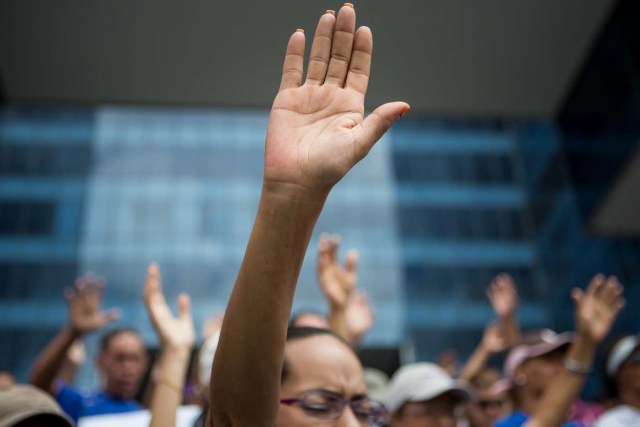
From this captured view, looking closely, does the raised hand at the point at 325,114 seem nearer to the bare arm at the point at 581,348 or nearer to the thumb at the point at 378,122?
the thumb at the point at 378,122

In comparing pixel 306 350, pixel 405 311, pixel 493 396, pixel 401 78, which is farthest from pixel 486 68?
pixel 405 311

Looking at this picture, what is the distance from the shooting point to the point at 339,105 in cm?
140

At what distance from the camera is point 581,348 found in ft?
8.30

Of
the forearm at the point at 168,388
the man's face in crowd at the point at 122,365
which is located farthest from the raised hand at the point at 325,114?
the man's face in crowd at the point at 122,365

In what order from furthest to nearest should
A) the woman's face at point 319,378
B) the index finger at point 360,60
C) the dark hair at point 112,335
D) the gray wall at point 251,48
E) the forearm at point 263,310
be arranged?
1. the dark hair at point 112,335
2. the gray wall at point 251,48
3. the woman's face at point 319,378
4. the index finger at point 360,60
5. the forearm at point 263,310

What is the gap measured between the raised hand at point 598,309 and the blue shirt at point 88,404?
2.06m

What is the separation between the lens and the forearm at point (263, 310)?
4.00 feet

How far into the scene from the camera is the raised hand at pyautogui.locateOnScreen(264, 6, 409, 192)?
127 centimetres

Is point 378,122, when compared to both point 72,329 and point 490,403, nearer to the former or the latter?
point 72,329

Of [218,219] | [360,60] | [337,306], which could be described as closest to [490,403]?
[337,306]

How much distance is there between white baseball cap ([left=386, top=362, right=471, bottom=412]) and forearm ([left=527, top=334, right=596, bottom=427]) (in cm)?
60

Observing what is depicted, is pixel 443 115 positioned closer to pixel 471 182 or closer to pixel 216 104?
pixel 216 104

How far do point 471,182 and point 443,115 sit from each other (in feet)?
106

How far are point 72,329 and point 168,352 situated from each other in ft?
3.46
